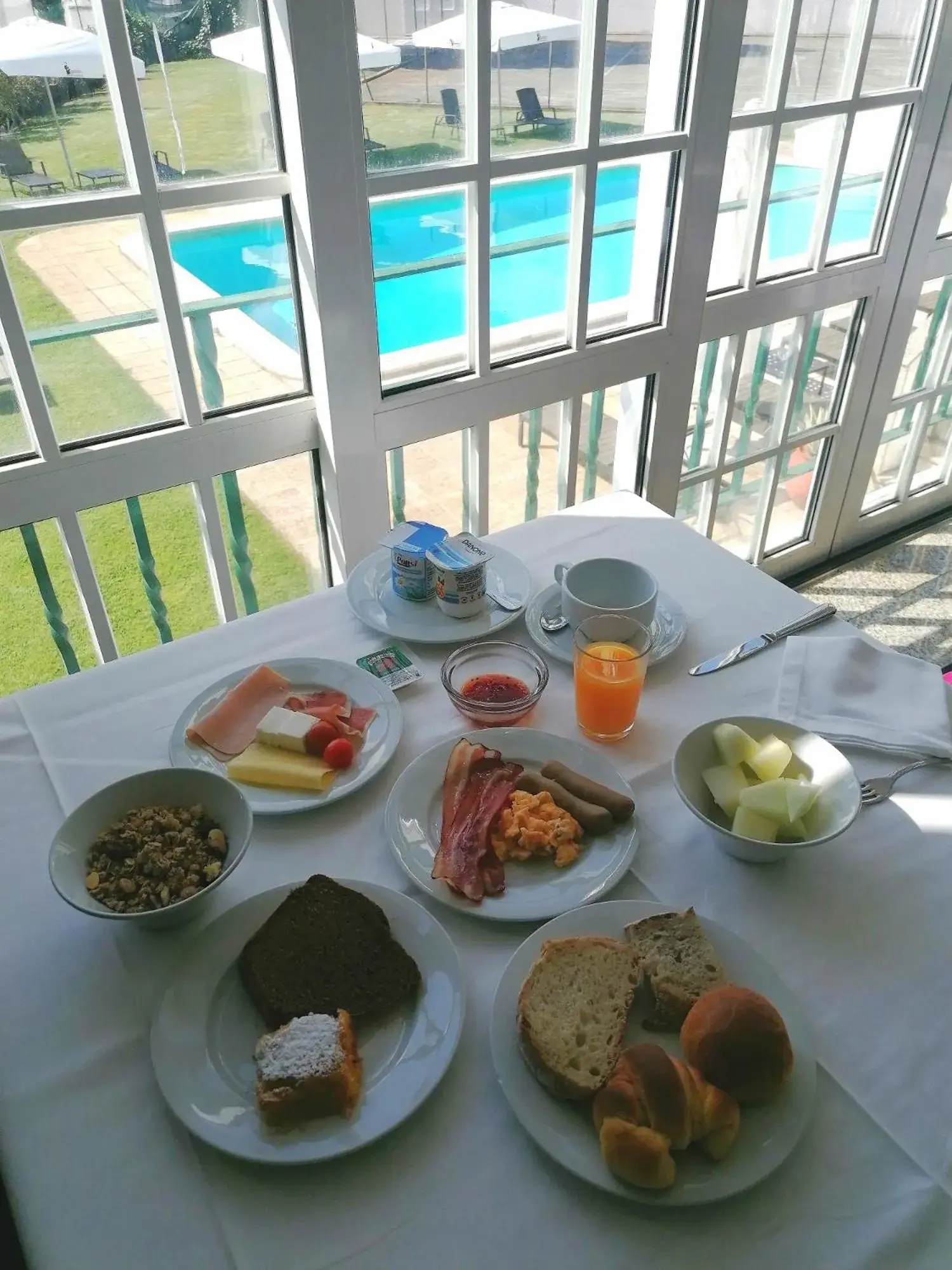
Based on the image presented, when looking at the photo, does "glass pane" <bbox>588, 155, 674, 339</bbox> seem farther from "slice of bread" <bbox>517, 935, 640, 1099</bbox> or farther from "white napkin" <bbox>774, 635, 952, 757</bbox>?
"slice of bread" <bbox>517, 935, 640, 1099</bbox>

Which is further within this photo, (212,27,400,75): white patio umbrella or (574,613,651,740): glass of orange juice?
(212,27,400,75): white patio umbrella

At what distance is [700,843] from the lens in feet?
2.81

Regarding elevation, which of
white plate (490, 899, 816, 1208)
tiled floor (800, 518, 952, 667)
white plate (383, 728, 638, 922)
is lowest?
tiled floor (800, 518, 952, 667)

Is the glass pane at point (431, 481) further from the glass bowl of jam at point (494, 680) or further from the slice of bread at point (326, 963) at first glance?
the slice of bread at point (326, 963)

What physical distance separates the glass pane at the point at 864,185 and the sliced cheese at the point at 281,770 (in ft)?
6.29

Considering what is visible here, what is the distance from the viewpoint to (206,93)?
1.44 m

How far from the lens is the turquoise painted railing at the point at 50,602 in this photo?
5.50 ft

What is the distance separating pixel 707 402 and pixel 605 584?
1.43m

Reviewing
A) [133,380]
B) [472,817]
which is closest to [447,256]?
[133,380]

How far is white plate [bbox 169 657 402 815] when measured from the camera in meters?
0.90

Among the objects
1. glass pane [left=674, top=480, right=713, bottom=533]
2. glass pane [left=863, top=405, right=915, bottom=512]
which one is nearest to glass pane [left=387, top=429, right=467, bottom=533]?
glass pane [left=674, top=480, right=713, bottom=533]

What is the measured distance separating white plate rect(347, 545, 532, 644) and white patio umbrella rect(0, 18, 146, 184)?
2.79 ft

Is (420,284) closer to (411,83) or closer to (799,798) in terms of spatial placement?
(411,83)

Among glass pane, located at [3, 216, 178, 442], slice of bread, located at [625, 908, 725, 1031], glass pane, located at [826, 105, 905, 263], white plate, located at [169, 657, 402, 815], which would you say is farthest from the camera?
glass pane, located at [826, 105, 905, 263]
